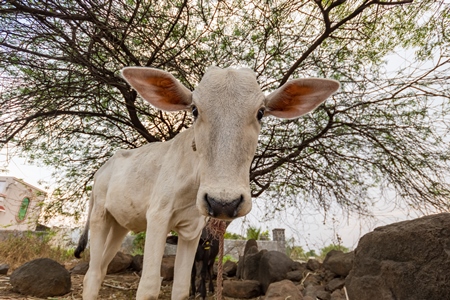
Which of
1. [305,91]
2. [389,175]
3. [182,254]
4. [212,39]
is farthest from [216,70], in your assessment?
[389,175]

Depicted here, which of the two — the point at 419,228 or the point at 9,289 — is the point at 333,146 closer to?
the point at 419,228

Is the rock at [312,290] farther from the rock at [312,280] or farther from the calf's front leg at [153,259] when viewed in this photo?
the calf's front leg at [153,259]

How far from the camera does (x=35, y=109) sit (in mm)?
4523

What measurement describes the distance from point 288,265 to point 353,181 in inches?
82.5

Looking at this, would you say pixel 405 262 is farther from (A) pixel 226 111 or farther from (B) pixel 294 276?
(B) pixel 294 276

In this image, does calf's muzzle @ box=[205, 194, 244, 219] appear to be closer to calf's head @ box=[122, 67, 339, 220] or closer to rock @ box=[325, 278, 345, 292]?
calf's head @ box=[122, 67, 339, 220]

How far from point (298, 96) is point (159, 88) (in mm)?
919

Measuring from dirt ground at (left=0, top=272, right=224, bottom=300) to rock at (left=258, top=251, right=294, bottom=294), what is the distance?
2.99 ft

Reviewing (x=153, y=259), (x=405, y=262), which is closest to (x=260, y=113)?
(x=153, y=259)

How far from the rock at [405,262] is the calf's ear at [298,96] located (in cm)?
125

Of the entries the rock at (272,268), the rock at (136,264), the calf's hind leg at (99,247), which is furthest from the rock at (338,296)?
the rock at (136,264)

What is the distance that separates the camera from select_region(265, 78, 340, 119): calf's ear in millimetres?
2039

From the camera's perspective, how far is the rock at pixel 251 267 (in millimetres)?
5907

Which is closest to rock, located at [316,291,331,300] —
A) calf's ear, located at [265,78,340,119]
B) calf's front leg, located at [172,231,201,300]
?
calf's front leg, located at [172,231,201,300]
